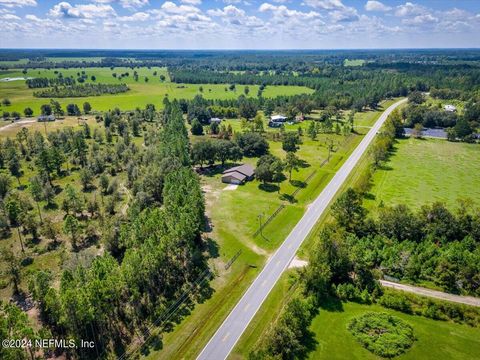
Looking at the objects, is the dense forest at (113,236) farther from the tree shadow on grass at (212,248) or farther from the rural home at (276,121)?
the rural home at (276,121)

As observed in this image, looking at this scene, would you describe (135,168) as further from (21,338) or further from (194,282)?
(21,338)

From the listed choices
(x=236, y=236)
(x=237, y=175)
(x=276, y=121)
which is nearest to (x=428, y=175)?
(x=237, y=175)

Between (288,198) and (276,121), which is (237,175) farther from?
Result: (276,121)

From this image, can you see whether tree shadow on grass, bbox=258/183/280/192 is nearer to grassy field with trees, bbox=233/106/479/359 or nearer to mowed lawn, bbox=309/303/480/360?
grassy field with trees, bbox=233/106/479/359

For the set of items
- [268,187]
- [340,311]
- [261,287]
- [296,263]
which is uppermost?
[340,311]

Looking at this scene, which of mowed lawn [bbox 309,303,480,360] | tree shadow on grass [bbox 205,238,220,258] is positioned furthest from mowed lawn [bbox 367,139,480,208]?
tree shadow on grass [bbox 205,238,220,258]

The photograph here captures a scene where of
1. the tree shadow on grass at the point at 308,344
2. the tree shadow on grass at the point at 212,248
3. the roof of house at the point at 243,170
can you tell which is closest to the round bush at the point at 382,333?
the tree shadow on grass at the point at 308,344
